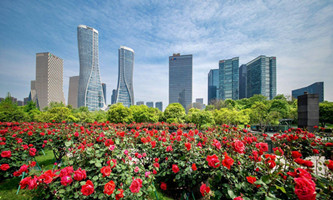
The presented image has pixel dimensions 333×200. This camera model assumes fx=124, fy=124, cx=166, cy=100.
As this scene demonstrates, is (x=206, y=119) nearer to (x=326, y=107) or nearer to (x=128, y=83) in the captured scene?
(x=326, y=107)

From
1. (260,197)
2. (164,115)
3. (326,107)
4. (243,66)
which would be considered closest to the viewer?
(260,197)

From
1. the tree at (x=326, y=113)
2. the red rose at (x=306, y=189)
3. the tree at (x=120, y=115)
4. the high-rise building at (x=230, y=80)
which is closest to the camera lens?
the red rose at (x=306, y=189)

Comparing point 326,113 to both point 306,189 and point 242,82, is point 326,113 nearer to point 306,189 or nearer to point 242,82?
point 306,189

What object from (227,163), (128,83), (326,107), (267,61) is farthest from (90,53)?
(267,61)

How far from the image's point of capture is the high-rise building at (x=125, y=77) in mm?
71950

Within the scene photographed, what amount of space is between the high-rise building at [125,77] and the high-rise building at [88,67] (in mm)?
11808

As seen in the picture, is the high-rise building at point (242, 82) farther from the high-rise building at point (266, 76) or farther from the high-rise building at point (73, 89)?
the high-rise building at point (73, 89)

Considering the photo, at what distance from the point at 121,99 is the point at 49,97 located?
51.3 metres

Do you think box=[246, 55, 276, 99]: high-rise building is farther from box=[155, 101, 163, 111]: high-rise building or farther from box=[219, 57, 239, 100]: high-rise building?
box=[155, 101, 163, 111]: high-rise building

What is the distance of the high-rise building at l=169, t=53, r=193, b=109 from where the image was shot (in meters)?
85.7

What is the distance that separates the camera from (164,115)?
16.1 m

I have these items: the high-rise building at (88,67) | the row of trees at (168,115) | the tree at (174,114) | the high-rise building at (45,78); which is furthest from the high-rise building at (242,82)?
the high-rise building at (45,78)

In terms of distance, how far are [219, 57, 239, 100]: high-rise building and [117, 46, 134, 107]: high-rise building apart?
56452mm

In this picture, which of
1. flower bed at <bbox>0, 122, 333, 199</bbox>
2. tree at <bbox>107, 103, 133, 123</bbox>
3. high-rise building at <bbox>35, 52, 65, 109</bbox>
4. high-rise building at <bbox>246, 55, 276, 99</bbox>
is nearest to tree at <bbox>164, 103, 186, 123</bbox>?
tree at <bbox>107, 103, 133, 123</bbox>
